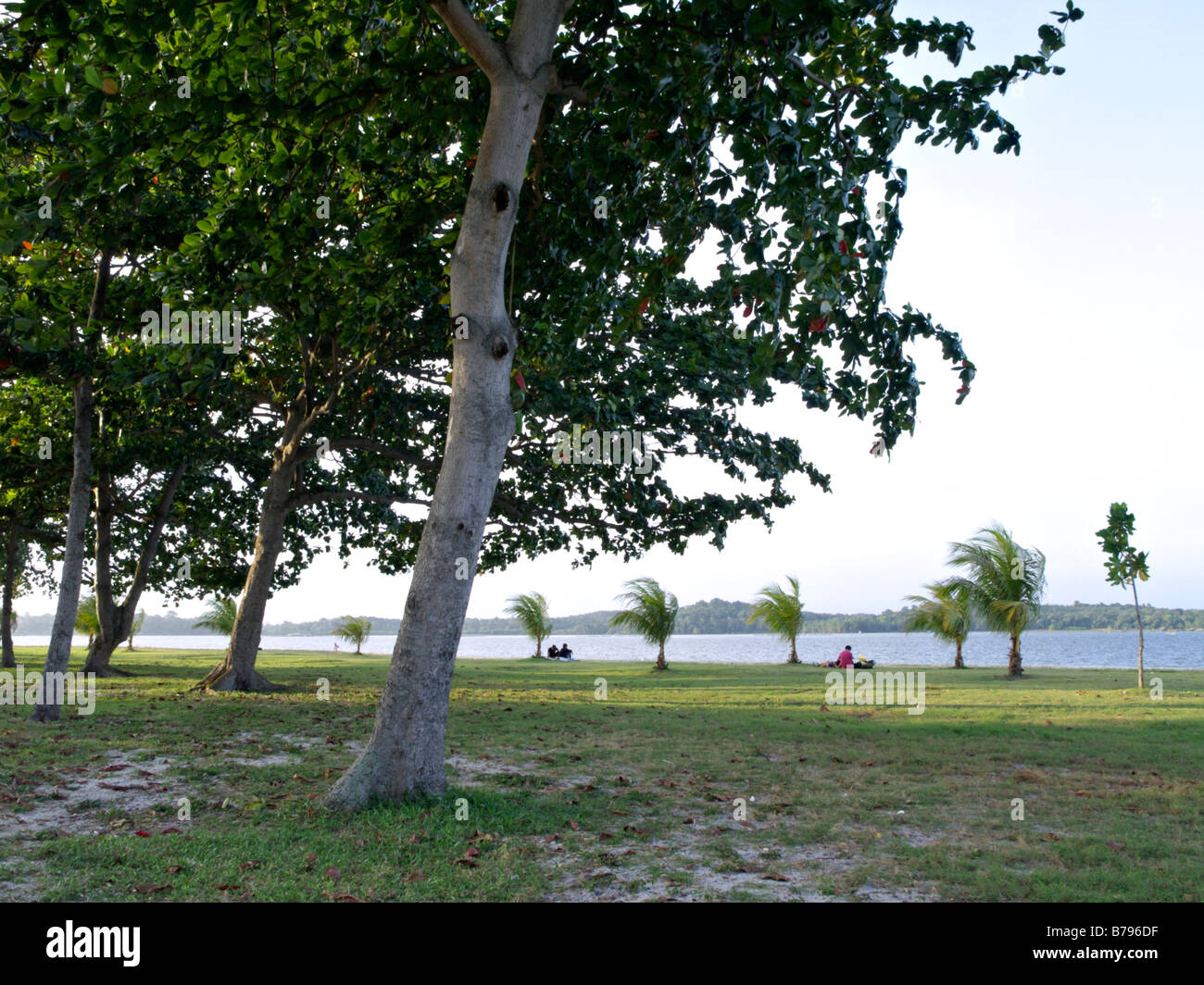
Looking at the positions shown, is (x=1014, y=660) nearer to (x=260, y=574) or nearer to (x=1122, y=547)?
(x=1122, y=547)

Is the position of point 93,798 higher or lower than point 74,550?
lower

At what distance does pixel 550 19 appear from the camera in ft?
24.2

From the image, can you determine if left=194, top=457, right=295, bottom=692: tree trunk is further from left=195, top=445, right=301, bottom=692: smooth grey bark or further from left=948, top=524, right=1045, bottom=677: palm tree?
left=948, top=524, right=1045, bottom=677: palm tree

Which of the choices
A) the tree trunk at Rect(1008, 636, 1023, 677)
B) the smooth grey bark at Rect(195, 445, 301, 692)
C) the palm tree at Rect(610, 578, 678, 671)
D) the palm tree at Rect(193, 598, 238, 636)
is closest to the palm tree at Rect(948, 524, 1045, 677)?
the tree trunk at Rect(1008, 636, 1023, 677)

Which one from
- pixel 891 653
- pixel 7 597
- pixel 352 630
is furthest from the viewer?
pixel 891 653

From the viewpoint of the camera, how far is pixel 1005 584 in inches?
987

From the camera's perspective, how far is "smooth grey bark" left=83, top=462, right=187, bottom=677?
57.7 feet

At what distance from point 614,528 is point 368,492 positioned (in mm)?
5179

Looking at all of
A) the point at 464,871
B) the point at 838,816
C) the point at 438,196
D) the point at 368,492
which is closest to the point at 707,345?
the point at 438,196

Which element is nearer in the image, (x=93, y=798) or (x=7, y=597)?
(x=93, y=798)

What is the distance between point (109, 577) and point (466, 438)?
1497 centimetres

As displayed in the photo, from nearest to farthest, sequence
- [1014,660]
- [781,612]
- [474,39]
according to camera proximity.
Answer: [474,39]
[1014,660]
[781,612]

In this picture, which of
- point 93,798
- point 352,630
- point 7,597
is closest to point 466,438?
point 93,798

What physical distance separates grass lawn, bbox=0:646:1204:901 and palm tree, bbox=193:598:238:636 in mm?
18931
